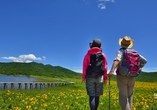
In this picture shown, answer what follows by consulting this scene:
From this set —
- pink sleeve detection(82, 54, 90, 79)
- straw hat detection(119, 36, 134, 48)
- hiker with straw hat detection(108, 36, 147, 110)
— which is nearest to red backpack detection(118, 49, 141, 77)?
hiker with straw hat detection(108, 36, 147, 110)

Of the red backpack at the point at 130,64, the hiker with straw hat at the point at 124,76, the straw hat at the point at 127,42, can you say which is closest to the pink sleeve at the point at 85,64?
the hiker with straw hat at the point at 124,76

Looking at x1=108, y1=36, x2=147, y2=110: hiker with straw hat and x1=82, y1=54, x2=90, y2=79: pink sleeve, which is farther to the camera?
x1=82, y1=54, x2=90, y2=79: pink sleeve

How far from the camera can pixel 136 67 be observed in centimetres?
799

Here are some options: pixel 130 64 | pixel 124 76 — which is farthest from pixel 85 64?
pixel 130 64

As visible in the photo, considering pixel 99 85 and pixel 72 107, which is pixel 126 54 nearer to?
pixel 99 85

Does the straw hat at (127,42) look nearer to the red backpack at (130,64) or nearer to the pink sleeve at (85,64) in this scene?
the red backpack at (130,64)

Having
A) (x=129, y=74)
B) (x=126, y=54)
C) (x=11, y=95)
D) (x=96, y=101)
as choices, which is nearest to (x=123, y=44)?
(x=126, y=54)

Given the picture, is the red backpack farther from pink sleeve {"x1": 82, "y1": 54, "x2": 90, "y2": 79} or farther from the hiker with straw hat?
pink sleeve {"x1": 82, "y1": 54, "x2": 90, "y2": 79}

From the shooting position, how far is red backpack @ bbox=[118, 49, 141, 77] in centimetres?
784

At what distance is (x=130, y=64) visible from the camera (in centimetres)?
789

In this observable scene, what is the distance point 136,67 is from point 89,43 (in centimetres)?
169

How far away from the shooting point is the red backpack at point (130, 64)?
784cm

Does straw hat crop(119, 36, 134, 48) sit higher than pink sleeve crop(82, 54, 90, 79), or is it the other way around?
straw hat crop(119, 36, 134, 48)

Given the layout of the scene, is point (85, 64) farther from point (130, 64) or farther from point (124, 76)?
point (130, 64)
